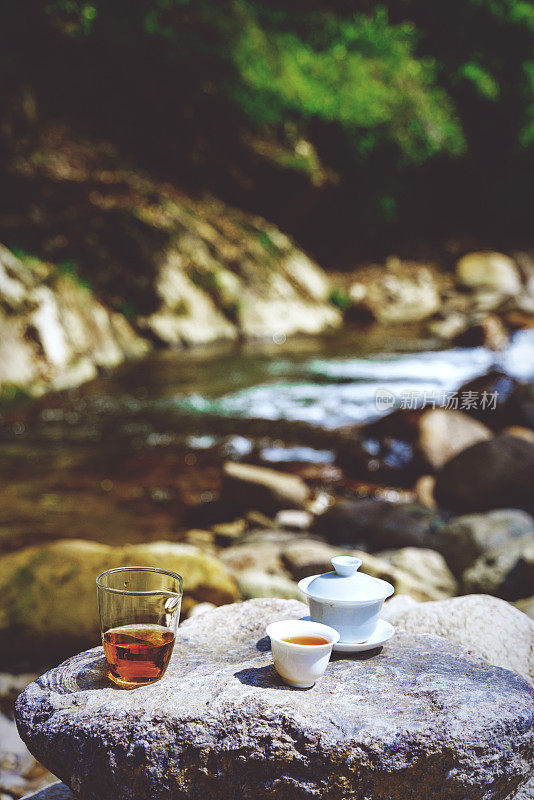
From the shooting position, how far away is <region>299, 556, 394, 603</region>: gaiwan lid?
5.88 ft

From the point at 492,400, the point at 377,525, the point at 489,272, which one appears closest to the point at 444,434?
the point at 492,400

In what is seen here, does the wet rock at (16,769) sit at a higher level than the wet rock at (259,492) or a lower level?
lower

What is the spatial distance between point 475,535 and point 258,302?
455 inches

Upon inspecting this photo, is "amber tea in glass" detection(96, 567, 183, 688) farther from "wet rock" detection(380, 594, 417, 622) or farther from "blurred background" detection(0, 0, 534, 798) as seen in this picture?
"blurred background" detection(0, 0, 534, 798)

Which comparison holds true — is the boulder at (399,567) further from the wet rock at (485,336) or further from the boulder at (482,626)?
the wet rock at (485,336)

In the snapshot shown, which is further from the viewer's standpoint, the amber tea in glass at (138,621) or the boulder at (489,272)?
the boulder at (489,272)

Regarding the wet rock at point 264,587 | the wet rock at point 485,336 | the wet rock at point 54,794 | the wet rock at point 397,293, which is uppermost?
the wet rock at point 397,293

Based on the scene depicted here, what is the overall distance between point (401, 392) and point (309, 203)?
12.3 m

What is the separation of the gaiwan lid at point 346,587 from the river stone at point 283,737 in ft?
0.68

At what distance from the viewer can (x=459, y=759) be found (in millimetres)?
1452

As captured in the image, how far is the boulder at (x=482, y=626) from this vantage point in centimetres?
210

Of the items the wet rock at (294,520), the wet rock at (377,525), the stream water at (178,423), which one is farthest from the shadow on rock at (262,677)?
the wet rock at (294,520)

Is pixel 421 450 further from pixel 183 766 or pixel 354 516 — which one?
pixel 183 766

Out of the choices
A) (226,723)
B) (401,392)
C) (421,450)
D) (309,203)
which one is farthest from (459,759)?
(309,203)
